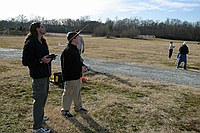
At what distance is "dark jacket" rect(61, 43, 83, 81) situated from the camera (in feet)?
19.0

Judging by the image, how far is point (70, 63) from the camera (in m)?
5.80

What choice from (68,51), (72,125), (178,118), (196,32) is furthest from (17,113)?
(196,32)

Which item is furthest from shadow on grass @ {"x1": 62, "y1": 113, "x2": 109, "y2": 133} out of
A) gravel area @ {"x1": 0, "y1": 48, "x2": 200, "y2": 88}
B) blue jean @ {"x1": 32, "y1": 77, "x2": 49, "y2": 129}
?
gravel area @ {"x1": 0, "y1": 48, "x2": 200, "y2": 88}

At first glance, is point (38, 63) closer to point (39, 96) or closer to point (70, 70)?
point (39, 96)

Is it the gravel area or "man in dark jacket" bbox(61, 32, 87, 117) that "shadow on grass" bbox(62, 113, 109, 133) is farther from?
the gravel area

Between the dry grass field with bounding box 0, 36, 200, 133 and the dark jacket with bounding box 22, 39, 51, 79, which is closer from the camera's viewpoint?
the dark jacket with bounding box 22, 39, 51, 79

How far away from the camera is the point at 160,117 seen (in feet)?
20.5

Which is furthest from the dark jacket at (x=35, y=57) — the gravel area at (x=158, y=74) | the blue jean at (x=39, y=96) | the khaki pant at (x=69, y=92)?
the gravel area at (x=158, y=74)

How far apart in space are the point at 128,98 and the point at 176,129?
7.54 feet

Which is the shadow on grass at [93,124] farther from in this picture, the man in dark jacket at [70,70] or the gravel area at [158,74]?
the gravel area at [158,74]

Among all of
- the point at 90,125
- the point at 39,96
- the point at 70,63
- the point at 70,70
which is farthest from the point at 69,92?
the point at 39,96

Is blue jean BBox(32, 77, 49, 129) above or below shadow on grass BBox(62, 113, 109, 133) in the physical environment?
above

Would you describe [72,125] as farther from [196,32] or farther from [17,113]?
[196,32]

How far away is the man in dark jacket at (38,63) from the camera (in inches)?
185
